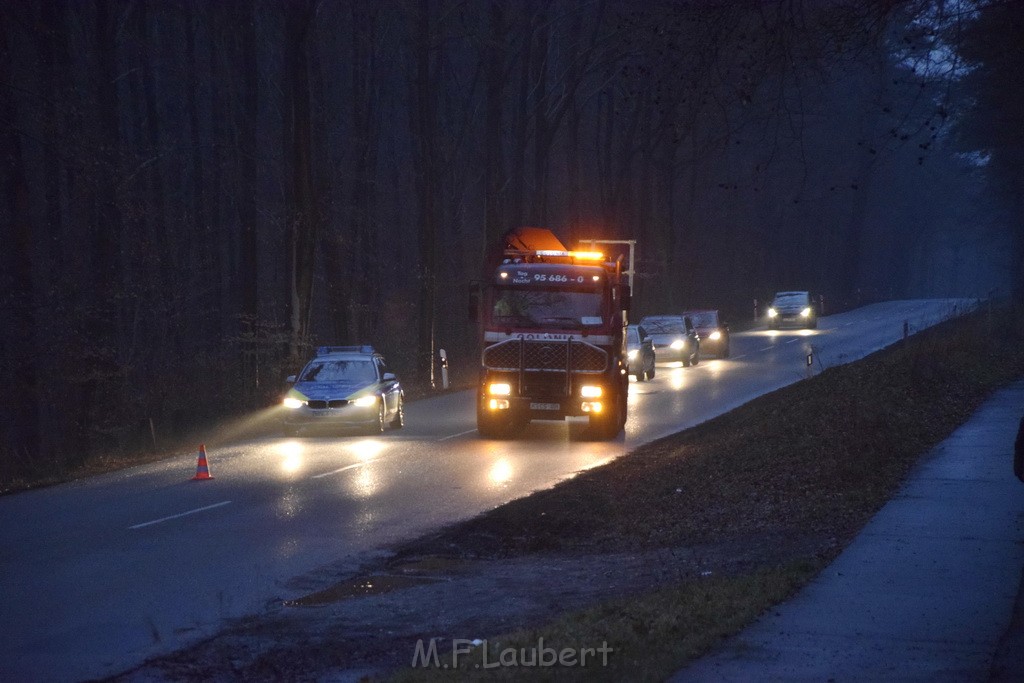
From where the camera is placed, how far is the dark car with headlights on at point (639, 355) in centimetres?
3872

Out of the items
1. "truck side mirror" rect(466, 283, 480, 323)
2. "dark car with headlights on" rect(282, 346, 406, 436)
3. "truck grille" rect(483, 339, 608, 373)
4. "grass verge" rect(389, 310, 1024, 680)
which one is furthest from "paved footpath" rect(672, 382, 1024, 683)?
"dark car with headlights on" rect(282, 346, 406, 436)

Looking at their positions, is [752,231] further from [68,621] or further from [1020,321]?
[68,621]

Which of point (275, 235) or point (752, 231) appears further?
point (752, 231)

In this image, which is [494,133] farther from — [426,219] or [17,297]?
[17,297]

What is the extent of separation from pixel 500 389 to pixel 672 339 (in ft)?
73.4

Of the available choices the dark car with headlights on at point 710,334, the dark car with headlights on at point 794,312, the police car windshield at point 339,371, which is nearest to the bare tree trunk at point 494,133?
the dark car with headlights on at point 710,334

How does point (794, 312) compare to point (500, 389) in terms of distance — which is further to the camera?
point (794, 312)

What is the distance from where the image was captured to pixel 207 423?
2983 centimetres

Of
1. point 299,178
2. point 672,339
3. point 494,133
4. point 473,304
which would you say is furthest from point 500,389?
point 672,339

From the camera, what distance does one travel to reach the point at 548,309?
23.6 meters

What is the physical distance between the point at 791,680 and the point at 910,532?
5.13 m

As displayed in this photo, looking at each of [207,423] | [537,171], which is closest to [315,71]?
[537,171]

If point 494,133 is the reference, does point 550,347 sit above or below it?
below

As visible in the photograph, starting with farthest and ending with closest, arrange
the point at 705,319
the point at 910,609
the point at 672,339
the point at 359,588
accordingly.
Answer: the point at 705,319 < the point at 672,339 < the point at 359,588 < the point at 910,609
